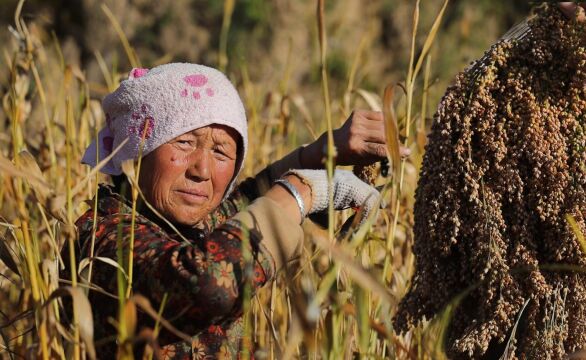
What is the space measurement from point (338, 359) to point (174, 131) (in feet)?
1.97

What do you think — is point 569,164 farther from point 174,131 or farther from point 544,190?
point 174,131

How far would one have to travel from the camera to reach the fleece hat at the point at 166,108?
1819 mm

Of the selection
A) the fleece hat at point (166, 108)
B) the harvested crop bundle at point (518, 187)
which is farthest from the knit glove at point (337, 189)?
the fleece hat at point (166, 108)

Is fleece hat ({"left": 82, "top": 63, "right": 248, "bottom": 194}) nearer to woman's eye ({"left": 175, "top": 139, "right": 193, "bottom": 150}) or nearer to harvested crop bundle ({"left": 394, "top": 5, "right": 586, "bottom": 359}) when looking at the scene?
woman's eye ({"left": 175, "top": 139, "right": 193, "bottom": 150})

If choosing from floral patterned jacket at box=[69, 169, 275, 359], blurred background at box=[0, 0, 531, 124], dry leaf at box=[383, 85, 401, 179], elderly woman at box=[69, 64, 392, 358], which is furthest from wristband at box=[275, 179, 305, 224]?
blurred background at box=[0, 0, 531, 124]

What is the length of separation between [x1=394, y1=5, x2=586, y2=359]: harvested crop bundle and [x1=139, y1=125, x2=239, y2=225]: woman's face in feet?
1.58

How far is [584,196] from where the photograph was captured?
1.49m

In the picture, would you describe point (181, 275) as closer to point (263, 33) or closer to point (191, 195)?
point (191, 195)

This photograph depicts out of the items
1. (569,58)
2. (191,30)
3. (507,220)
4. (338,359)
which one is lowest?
(338,359)

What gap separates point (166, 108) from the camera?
1.83 metres

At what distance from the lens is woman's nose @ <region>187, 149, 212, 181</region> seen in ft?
5.91

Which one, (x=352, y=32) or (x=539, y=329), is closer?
(x=539, y=329)

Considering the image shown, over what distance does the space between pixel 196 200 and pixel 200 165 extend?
2.9 inches

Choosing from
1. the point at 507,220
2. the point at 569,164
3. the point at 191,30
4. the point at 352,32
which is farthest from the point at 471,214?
the point at 352,32
